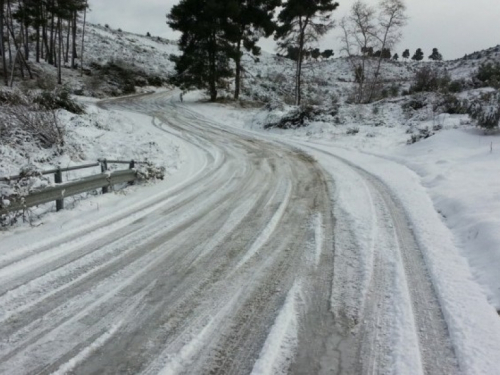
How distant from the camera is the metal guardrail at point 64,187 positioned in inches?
263

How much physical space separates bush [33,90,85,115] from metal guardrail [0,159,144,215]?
7.44 metres

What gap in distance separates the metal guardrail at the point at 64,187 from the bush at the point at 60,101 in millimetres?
7444

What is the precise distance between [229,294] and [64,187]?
4.88 meters

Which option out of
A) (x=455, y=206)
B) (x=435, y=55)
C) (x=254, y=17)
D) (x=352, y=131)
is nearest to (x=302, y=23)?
(x=254, y=17)

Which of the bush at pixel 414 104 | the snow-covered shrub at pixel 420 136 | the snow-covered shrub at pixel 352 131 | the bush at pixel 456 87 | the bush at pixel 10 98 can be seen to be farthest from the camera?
the bush at pixel 456 87

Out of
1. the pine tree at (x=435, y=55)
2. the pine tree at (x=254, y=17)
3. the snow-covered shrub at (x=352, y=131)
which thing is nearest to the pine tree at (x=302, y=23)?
the pine tree at (x=254, y=17)

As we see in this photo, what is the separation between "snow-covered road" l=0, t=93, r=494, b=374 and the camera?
327cm

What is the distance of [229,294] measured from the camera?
4.33m

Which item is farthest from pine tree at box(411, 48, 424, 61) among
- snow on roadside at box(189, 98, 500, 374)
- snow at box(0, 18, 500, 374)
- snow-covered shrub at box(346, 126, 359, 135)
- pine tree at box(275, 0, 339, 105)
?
snow-covered shrub at box(346, 126, 359, 135)

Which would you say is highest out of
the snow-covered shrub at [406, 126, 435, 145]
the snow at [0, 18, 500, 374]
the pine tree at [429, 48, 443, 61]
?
the pine tree at [429, 48, 443, 61]

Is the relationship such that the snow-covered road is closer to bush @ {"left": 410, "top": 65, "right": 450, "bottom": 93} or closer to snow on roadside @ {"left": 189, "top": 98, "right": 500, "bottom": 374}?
snow on roadside @ {"left": 189, "top": 98, "right": 500, "bottom": 374}

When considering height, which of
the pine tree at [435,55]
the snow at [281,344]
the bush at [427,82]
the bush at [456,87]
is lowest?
the snow at [281,344]

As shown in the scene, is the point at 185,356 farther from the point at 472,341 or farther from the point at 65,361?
the point at 472,341

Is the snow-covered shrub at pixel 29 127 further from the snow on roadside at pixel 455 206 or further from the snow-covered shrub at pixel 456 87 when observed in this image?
the snow-covered shrub at pixel 456 87
